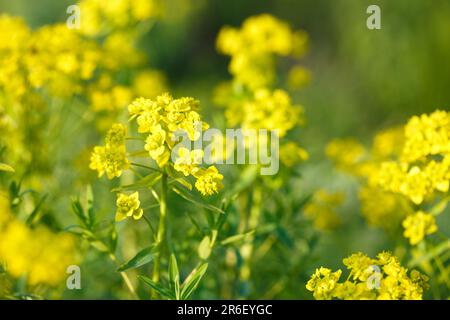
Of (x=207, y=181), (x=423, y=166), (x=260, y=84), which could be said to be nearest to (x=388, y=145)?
(x=423, y=166)

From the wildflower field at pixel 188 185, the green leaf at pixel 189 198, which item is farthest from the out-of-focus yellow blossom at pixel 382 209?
the green leaf at pixel 189 198

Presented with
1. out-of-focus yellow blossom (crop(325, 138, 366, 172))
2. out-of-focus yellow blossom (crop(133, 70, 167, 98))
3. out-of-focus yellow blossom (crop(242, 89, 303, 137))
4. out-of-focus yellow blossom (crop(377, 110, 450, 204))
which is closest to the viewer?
out-of-focus yellow blossom (crop(377, 110, 450, 204))

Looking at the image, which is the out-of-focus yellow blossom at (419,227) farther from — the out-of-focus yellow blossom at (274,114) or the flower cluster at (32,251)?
the flower cluster at (32,251)

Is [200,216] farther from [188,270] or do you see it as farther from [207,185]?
[207,185]

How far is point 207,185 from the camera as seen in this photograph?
189 centimetres

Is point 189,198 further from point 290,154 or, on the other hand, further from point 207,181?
point 290,154

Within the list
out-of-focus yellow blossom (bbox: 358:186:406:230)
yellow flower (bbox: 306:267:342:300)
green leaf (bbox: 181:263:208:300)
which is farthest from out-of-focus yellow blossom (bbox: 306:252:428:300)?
out-of-focus yellow blossom (bbox: 358:186:406:230)

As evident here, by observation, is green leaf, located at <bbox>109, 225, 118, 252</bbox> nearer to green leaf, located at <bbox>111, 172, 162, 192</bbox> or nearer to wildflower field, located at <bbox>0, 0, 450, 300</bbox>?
wildflower field, located at <bbox>0, 0, 450, 300</bbox>

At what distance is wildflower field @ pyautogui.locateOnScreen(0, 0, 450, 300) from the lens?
6.40 ft

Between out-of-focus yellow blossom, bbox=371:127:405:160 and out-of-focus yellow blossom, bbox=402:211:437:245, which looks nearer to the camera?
out-of-focus yellow blossom, bbox=402:211:437:245

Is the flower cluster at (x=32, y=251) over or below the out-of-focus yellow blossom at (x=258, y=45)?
below

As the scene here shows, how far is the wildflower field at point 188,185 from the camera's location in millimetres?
1951

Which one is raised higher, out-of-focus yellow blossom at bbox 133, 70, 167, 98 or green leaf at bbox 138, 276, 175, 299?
out-of-focus yellow blossom at bbox 133, 70, 167, 98

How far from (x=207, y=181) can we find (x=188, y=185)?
0.06 meters
